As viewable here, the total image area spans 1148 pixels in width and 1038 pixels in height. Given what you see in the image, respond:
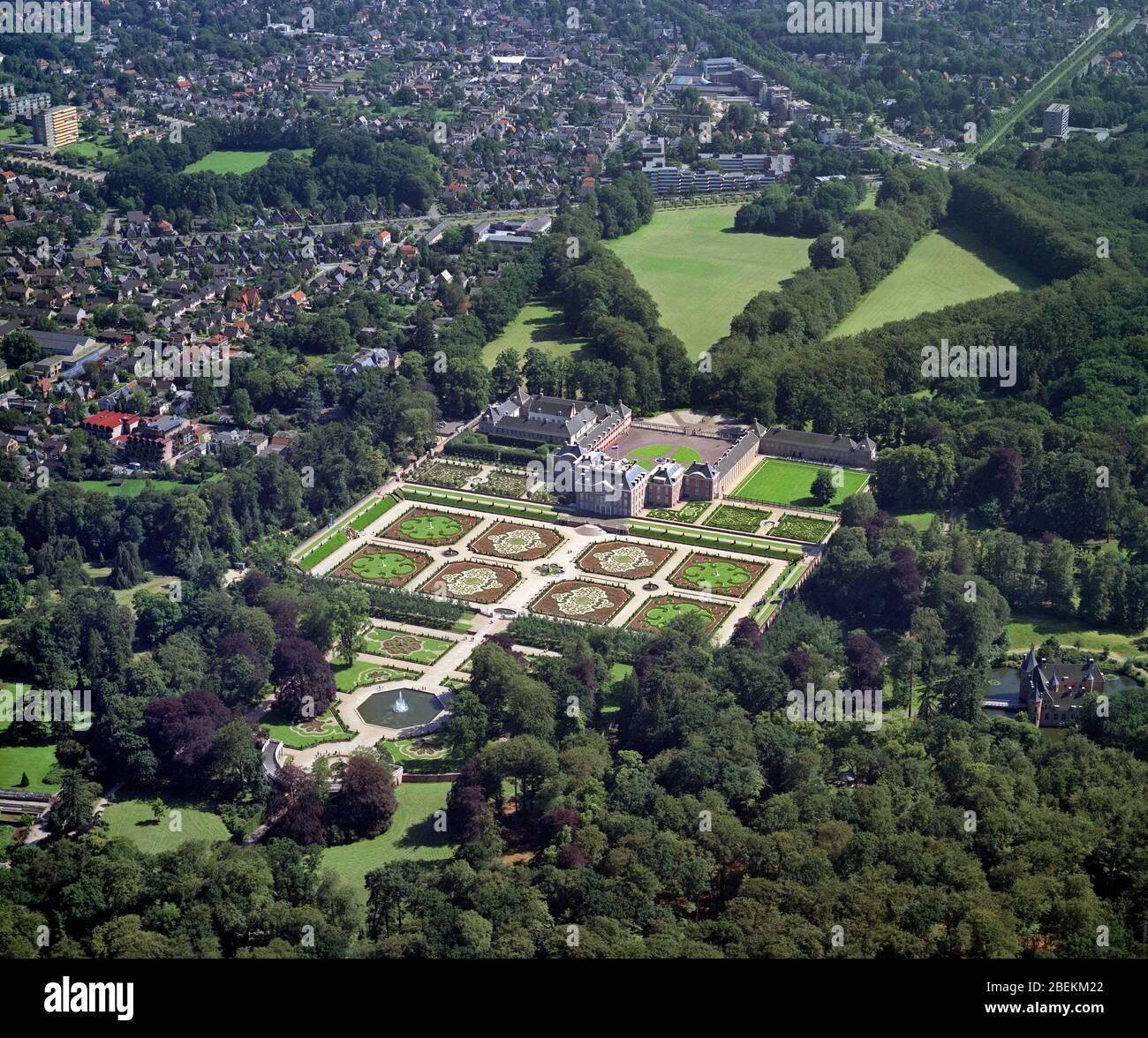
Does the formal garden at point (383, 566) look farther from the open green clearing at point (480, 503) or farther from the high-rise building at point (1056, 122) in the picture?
the high-rise building at point (1056, 122)

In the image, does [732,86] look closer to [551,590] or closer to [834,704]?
[551,590]

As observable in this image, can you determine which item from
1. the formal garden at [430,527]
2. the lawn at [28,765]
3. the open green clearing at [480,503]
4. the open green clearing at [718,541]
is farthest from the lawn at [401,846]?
the open green clearing at [480,503]

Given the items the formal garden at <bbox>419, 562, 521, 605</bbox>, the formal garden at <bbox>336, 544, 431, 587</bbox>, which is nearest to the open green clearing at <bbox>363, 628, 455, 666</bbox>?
the formal garden at <bbox>419, 562, 521, 605</bbox>

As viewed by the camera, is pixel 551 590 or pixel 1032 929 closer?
pixel 1032 929

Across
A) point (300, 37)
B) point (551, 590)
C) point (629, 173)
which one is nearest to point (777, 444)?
point (551, 590)

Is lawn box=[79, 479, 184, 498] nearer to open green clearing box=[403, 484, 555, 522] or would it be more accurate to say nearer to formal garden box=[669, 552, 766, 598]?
open green clearing box=[403, 484, 555, 522]

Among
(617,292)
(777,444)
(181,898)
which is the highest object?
(617,292)

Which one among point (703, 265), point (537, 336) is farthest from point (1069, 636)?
point (703, 265)
